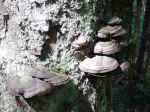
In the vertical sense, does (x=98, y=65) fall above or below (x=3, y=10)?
below

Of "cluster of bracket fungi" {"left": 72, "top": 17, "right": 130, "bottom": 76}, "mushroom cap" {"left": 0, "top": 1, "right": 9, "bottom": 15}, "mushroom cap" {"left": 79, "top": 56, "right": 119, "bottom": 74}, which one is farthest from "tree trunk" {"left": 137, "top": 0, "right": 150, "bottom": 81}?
"mushroom cap" {"left": 0, "top": 1, "right": 9, "bottom": 15}

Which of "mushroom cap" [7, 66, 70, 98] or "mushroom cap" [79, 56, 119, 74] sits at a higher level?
"mushroom cap" [79, 56, 119, 74]

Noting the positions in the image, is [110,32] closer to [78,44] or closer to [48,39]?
[78,44]

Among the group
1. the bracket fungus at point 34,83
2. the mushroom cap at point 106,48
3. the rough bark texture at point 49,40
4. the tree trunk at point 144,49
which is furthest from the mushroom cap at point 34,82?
the tree trunk at point 144,49

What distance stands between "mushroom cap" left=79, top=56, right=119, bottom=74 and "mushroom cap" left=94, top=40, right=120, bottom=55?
0.12ft

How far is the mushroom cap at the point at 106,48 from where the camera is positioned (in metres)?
1.16

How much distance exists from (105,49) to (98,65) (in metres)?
0.11

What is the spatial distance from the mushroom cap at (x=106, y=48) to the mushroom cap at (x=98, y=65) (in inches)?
1.4

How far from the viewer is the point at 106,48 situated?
1.16 metres

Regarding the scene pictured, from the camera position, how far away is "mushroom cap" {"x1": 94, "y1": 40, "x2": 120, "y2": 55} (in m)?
1.16

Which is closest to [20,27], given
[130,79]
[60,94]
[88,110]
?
[60,94]

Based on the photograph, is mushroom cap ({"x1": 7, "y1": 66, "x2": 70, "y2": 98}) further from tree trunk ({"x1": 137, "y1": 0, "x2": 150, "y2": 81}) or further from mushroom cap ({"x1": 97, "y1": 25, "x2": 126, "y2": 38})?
tree trunk ({"x1": 137, "y1": 0, "x2": 150, "y2": 81})

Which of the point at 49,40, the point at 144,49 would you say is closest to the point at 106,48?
the point at 49,40

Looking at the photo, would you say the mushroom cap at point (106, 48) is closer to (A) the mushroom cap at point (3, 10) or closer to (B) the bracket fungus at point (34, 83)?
(B) the bracket fungus at point (34, 83)
